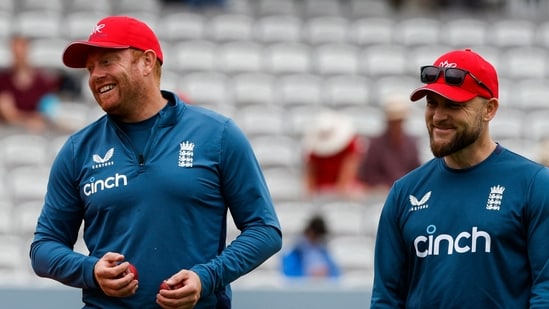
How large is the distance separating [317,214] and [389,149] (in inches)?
44.5

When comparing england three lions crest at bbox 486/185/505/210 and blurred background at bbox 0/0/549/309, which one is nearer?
england three lions crest at bbox 486/185/505/210

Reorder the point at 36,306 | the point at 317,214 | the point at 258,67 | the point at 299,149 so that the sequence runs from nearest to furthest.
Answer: the point at 36,306, the point at 317,214, the point at 299,149, the point at 258,67

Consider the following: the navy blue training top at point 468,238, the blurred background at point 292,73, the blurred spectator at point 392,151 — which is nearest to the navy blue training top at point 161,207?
the navy blue training top at point 468,238

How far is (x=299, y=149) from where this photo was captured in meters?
12.0

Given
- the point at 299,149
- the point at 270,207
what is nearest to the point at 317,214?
the point at 299,149

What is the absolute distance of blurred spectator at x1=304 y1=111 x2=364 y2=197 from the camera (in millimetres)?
10945

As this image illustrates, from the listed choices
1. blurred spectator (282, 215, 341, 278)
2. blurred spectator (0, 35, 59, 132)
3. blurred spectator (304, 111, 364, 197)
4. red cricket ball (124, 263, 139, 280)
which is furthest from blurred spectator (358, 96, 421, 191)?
red cricket ball (124, 263, 139, 280)

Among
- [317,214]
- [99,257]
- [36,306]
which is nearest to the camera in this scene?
[99,257]

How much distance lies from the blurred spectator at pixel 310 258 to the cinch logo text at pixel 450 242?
518 centimetres

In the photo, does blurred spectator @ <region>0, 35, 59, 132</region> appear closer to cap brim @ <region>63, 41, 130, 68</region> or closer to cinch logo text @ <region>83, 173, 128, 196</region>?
cap brim @ <region>63, 41, 130, 68</region>

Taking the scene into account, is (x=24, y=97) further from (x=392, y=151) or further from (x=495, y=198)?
(x=495, y=198)

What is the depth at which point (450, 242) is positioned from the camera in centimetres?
435

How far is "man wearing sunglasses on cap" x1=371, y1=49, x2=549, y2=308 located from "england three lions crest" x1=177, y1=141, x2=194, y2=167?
696 millimetres

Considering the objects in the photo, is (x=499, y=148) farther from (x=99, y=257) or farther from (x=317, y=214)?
(x=317, y=214)
